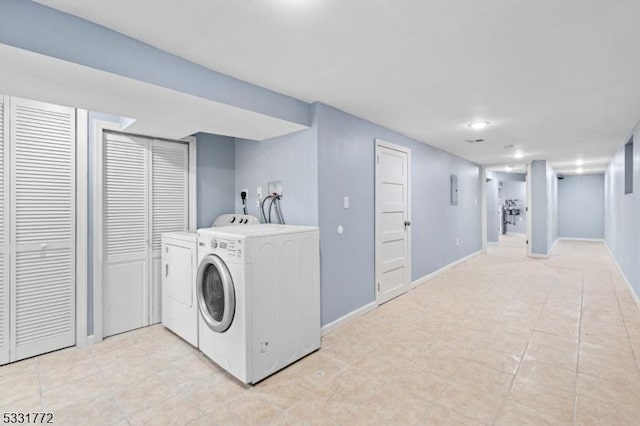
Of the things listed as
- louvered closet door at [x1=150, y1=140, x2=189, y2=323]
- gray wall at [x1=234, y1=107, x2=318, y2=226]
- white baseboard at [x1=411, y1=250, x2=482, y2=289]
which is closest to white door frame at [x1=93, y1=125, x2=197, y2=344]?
louvered closet door at [x1=150, y1=140, x2=189, y2=323]

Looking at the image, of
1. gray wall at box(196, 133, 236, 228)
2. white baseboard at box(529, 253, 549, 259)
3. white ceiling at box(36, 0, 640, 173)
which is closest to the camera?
white ceiling at box(36, 0, 640, 173)

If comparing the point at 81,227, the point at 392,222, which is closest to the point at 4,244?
the point at 81,227

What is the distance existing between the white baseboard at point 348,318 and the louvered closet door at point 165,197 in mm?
A: 1839

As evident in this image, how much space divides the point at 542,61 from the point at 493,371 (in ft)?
7.51

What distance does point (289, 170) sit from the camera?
127 inches

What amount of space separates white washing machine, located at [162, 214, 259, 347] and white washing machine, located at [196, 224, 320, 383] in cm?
19

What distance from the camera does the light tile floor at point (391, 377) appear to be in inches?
73.9

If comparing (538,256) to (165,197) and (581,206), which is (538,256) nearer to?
(581,206)

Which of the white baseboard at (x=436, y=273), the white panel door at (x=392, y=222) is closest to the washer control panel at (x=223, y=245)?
the white panel door at (x=392, y=222)

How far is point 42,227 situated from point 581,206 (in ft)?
43.8

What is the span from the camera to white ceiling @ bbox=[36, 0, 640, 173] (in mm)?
1587

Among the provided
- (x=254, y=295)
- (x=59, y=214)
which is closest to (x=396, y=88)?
(x=254, y=295)

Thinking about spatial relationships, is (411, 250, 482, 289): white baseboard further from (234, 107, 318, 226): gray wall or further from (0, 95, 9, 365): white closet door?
(0, 95, 9, 365): white closet door

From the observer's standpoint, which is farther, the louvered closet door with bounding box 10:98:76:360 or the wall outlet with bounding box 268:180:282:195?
the wall outlet with bounding box 268:180:282:195
